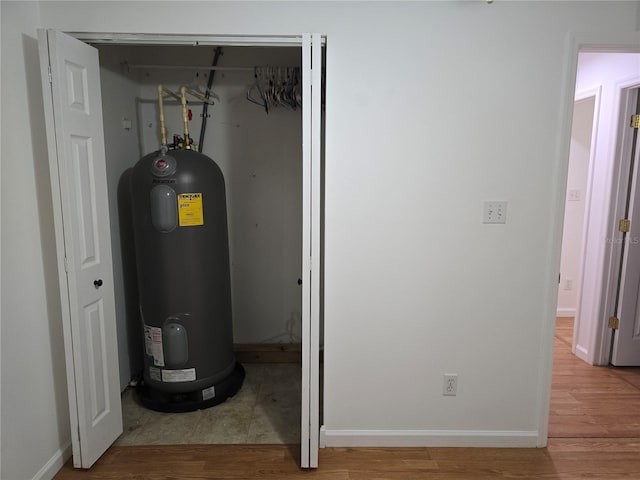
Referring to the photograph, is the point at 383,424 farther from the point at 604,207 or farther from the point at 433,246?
the point at 604,207

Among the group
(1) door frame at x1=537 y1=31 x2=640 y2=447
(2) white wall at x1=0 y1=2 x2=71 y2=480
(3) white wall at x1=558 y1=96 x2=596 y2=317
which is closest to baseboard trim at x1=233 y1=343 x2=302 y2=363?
(2) white wall at x1=0 y1=2 x2=71 y2=480

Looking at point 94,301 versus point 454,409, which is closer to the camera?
point 94,301

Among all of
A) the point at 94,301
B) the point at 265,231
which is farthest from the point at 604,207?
the point at 94,301

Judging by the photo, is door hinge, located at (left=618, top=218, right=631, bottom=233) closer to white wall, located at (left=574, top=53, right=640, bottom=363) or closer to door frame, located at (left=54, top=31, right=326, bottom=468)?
white wall, located at (left=574, top=53, right=640, bottom=363)

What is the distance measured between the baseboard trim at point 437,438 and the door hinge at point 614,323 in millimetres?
1381

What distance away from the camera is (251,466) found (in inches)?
80.4

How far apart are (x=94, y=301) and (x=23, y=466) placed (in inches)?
28.4

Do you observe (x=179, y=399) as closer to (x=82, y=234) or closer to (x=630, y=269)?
(x=82, y=234)

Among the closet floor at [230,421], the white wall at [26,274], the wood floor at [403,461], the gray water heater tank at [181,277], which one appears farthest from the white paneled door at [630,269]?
the white wall at [26,274]

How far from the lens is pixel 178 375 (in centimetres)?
244

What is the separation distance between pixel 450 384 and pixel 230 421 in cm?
126

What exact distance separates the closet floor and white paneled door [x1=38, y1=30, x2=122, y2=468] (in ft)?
0.86

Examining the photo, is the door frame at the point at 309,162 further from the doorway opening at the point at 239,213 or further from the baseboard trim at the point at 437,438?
the doorway opening at the point at 239,213

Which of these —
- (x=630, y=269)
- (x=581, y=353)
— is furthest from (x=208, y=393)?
(x=630, y=269)
